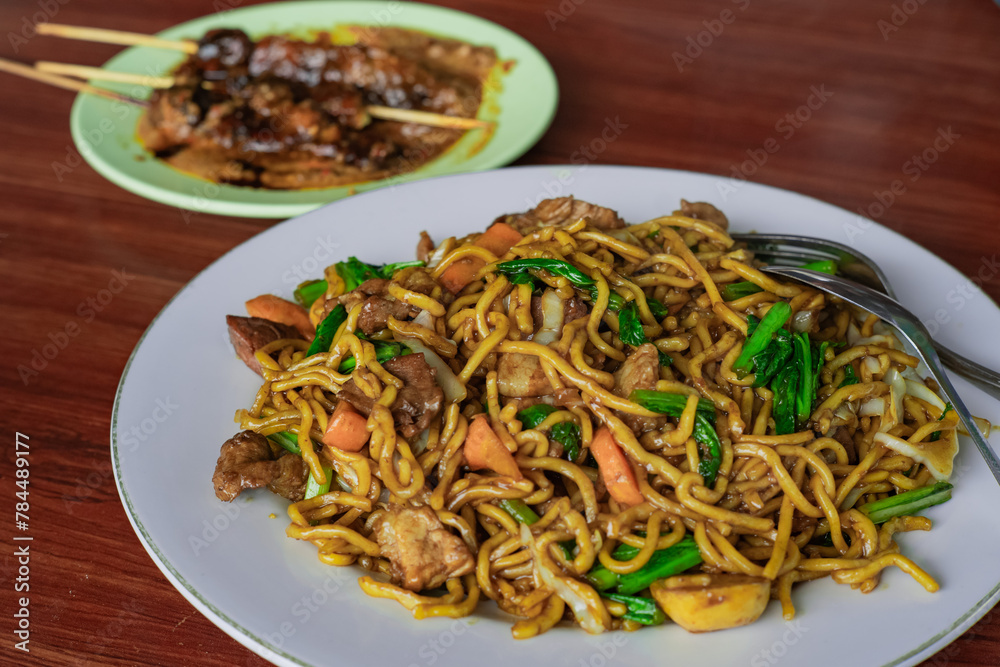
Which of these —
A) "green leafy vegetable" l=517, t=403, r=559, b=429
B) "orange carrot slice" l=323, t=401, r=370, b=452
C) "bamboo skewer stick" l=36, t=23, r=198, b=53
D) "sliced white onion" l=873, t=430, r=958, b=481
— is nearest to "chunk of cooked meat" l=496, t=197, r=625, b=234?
"green leafy vegetable" l=517, t=403, r=559, b=429

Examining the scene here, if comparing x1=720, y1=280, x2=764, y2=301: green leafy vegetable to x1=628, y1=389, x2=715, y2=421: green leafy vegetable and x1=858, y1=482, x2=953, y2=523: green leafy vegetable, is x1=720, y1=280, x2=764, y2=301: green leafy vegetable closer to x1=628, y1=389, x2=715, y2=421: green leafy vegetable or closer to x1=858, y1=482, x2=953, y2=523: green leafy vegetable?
x1=628, y1=389, x2=715, y2=421: green leafy vegetable

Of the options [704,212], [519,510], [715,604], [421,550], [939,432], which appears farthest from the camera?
[704,212]

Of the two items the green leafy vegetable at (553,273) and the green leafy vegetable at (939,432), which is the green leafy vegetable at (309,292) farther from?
the green leafy vegetable at (939,432)

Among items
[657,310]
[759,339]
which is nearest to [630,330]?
[657,310]

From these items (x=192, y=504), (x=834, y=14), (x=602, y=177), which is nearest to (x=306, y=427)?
(x=192, y=504)

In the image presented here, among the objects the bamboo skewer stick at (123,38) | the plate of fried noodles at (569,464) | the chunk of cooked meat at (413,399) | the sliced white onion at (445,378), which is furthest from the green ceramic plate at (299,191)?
the chunk of cooked meat at (413,399)

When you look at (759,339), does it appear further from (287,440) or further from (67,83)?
(67,83)
